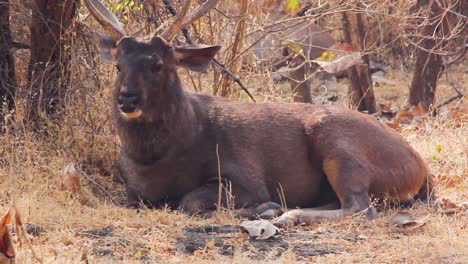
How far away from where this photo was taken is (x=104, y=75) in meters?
9.37

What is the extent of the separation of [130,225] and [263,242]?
39.4 inches

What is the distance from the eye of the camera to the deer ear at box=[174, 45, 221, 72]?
7832 mm

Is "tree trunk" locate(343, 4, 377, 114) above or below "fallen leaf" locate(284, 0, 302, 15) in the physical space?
below

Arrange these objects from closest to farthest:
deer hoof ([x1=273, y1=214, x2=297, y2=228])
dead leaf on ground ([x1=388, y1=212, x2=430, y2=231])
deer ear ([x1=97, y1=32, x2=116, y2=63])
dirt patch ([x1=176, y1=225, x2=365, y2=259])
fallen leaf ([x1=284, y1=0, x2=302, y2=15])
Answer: dirt patch ([x1=176, y1=225, x2=365, y2=259]) → dead leaf on ground ([x1=388, y1=212, x2=430, y2=231]) → deer hoof ([x1=273, y1=214, x2=297, y2=228]) → deer ear ([x1=97, y1=32, x2=116, y2=63]) → fallen leaf ([x1=284, y1=0, x2=302, y2=15])

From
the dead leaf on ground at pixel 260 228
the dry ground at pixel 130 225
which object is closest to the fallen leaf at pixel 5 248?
the dry ground at pixel 130 225

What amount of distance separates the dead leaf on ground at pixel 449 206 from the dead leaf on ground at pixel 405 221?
420 millimetres

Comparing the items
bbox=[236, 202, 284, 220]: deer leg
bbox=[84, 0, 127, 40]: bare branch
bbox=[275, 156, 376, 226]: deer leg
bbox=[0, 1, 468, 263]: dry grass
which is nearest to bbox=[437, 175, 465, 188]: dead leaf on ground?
bbox=[0, 1, 468, 263]: dry grass

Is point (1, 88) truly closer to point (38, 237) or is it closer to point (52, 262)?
point (38, 237)

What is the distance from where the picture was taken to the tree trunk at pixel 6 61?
29.4 ft

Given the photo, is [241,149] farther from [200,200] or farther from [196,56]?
[196,56]

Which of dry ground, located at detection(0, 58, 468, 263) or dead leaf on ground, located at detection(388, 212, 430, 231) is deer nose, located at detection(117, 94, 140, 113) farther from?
dead leaf on ground, located at detection(388, 212, 430, 231)

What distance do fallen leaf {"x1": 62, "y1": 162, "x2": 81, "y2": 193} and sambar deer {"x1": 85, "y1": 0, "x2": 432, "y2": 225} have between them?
0.38 meters

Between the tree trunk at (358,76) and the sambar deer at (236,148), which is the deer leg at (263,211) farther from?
the tree trunk at (358,76)

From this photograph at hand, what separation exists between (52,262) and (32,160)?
2791 millimetres
